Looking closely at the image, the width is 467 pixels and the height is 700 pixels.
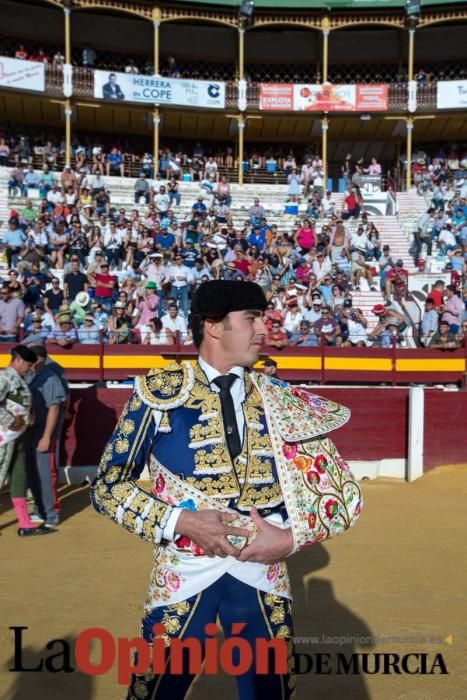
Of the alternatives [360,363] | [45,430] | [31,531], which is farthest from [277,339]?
[31,531]

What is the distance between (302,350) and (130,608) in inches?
272

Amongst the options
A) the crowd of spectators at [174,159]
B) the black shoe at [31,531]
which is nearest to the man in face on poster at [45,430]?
the black shoe at [31,531]

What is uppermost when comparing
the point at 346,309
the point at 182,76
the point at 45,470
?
the point at 182,76

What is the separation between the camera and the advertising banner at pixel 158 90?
20234 millimetres

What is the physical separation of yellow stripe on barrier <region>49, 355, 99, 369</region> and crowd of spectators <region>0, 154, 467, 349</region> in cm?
20

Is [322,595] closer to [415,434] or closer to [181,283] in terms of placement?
[415,434]

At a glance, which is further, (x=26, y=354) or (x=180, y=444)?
(x=26, y=354)

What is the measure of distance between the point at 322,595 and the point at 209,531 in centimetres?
287

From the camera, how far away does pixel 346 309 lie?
38.1 feet

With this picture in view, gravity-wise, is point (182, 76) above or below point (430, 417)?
above

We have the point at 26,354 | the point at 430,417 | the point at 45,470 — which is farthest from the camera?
the point at 430,417

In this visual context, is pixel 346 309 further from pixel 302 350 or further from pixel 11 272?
pixel 11 272

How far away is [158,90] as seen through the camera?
67.5ft

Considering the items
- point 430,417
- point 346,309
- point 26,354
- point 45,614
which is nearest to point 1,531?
point 26,354
